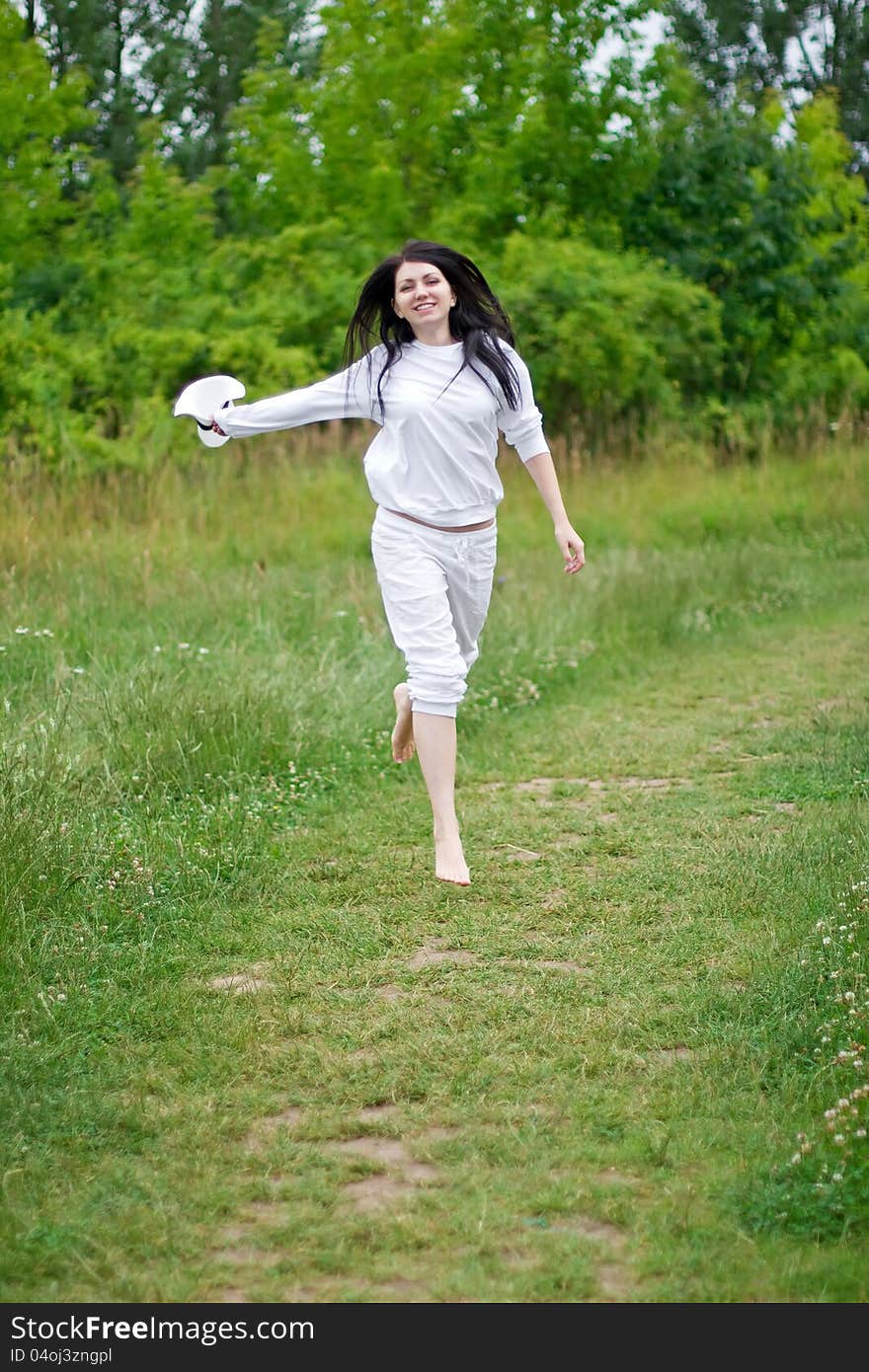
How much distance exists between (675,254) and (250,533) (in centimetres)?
1057

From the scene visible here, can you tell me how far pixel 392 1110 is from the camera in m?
3.49

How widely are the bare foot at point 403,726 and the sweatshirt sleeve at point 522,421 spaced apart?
982 millimetres

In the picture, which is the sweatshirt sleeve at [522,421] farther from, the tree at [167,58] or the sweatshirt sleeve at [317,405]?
the tree at [167,58]

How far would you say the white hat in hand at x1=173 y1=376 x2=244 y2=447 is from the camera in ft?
17.4

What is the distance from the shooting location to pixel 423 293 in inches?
202

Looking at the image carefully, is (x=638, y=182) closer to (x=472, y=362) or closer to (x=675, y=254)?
(x=675, y=254)

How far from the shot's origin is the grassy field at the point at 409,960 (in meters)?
2.92

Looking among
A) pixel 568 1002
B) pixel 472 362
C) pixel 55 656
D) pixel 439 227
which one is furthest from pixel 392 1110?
pixel 439 227

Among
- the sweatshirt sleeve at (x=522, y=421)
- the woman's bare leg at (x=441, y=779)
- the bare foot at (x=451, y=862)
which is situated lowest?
the bare foot at (x=451, y=862)

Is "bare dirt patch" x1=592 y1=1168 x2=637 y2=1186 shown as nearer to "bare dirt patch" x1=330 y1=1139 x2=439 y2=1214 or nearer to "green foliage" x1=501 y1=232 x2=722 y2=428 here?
"bare dirt patch" x1=330 y1=1139 x2=439 y2=1214

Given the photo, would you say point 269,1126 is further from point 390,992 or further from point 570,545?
point 570,545

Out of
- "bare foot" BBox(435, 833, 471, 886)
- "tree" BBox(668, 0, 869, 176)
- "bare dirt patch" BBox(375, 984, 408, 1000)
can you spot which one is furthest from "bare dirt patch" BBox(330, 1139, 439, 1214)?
"tree" BBox(668, 0, 869, 176)

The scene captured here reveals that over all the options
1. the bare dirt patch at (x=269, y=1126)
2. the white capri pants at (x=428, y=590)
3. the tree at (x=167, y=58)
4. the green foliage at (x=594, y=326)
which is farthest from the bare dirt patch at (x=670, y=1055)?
the tree at (x=167, y=58)

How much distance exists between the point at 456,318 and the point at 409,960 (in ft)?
7.42
